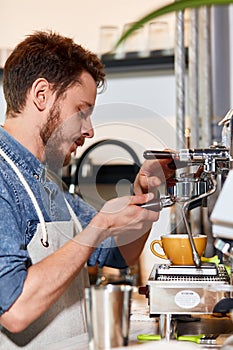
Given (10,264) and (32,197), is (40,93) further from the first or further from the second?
(10,264)

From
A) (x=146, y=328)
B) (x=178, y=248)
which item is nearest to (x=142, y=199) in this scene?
(x=178, y=248)

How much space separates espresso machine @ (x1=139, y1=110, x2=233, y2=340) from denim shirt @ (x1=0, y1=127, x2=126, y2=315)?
254 mm

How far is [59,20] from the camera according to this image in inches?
122

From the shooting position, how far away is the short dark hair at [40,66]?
1.74 metres

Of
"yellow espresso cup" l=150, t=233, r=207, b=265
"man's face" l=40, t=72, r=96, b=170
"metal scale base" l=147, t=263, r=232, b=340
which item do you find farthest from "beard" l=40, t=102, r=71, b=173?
"metal scale base" l=147, t=263, r=232, b=340

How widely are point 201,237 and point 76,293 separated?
0.34 m

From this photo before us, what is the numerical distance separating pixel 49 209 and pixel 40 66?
34cm

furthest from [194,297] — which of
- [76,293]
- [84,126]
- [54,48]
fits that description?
[54,48]

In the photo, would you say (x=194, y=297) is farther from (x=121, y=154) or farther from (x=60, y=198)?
(x=60, y=198)

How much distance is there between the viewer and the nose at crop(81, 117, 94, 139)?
5.35 ft

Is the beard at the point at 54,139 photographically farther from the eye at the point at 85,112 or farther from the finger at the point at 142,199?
the finger at the point at 142,199

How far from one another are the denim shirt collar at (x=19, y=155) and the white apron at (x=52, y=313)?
40mm

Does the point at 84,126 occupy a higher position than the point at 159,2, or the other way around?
the point at 159,2

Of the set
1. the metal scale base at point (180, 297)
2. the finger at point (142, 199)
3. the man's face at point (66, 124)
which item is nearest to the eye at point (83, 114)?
the man's face at point (66, 124)
